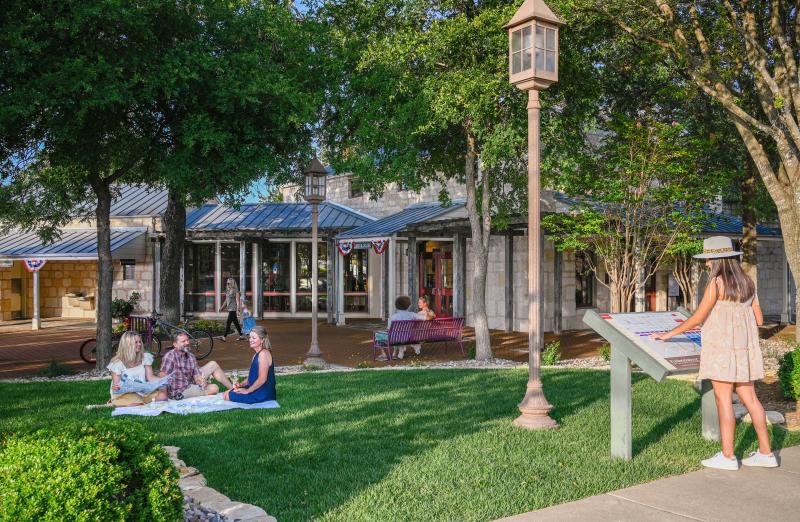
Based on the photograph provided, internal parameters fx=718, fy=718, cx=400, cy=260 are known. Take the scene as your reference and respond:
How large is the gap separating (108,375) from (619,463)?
9.06 m

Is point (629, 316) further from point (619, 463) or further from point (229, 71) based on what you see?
point (229, 71)

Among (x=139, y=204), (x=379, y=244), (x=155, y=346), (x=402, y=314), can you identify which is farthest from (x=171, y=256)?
(x=139, y=204)

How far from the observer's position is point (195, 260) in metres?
25.2

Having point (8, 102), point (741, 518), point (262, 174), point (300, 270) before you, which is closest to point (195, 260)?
point (300, 270)

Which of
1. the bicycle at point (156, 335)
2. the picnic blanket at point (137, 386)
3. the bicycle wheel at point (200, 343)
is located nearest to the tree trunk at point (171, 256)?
the bicycle at point (156, 335)

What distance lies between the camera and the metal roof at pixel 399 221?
19.5 meters

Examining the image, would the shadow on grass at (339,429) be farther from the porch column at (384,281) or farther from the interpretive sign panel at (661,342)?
the porch column at (384,281)

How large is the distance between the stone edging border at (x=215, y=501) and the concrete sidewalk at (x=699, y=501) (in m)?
1.57

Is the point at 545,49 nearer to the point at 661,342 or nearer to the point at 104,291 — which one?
the point at 661,342

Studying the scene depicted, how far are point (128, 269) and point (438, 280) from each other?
11.3m

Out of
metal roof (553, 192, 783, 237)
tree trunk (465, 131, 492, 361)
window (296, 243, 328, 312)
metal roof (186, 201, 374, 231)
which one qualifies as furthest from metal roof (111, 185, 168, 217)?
tree trunk (465, 131, 492, 361)

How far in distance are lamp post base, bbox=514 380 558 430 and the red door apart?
564 inches

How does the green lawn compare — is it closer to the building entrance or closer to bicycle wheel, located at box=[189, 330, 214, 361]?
bicycle wheel, located at box=[189, 330, 214, 361]

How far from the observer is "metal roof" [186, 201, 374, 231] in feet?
78.4
